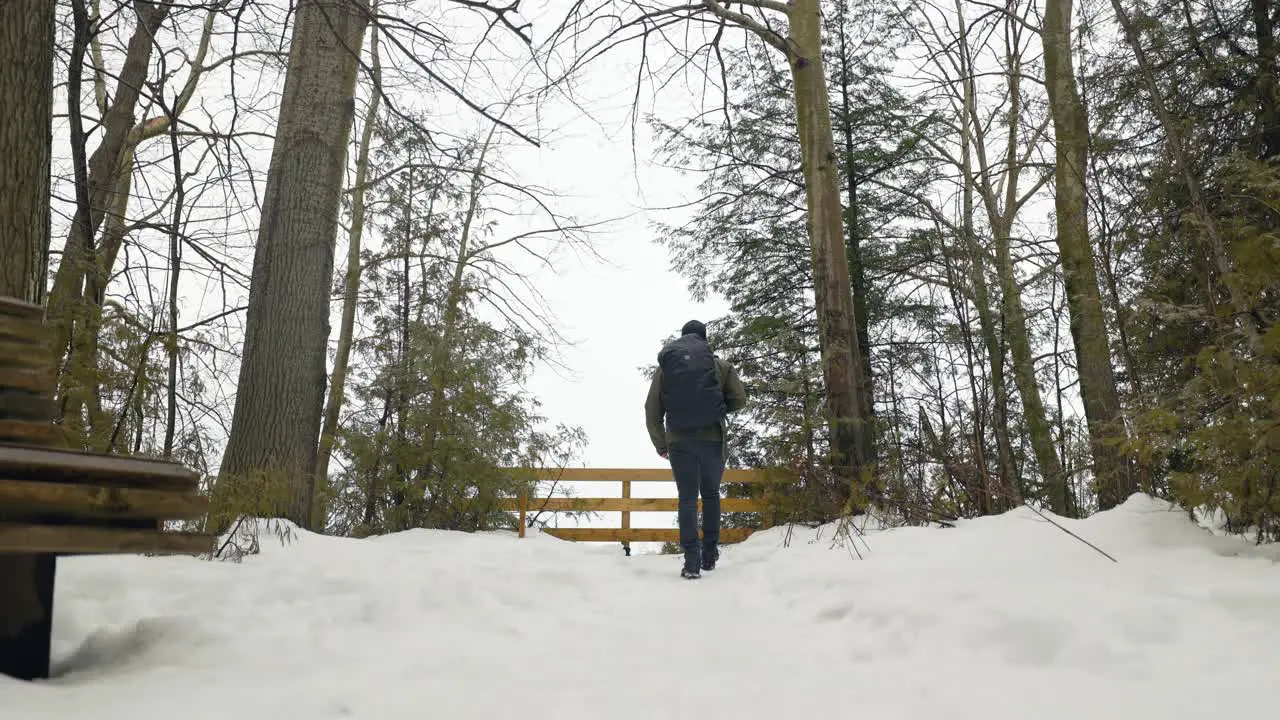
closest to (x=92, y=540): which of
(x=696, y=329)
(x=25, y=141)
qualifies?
(x=25, y=141)

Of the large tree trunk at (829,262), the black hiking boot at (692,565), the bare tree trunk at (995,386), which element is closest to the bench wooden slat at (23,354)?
the black hiking boot at (692,565)

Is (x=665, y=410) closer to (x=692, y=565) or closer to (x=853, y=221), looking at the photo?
(x=692, y=565)

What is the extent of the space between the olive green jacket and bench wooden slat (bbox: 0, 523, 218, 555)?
3.86 meters

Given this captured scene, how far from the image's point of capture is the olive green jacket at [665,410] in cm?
589

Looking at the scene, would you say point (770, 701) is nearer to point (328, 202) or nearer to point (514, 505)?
point (328, 202)

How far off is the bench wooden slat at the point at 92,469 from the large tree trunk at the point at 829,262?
5726 mm

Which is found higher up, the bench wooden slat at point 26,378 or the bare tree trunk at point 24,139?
the bare tree trunk at point 24,139

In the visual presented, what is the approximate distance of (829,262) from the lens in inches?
297

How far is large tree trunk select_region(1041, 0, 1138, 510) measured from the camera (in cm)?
441

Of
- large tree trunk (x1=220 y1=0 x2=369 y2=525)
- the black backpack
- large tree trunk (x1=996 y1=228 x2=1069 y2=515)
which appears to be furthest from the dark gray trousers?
large tree trunk (x1=220 y1=0 x2=369 y2=525)

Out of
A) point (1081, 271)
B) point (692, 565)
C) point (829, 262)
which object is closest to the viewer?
point (692, 565)

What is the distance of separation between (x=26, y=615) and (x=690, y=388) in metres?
4.07

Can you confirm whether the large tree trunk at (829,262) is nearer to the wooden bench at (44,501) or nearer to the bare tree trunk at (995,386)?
the bare tree trunk at (995,386)

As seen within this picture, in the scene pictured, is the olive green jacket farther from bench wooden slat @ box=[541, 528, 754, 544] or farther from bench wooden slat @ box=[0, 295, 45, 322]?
bench wooden slat @ box=[541, 528, 754, 544]
